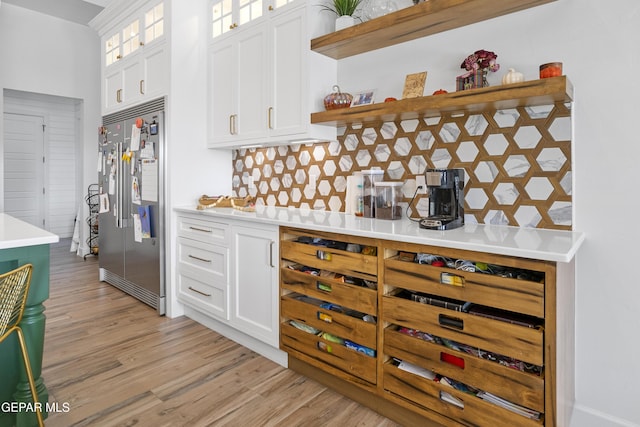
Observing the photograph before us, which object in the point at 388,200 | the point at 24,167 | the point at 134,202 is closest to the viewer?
the point at 388,200

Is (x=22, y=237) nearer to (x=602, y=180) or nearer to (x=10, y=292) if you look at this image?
(x=10, y=292)

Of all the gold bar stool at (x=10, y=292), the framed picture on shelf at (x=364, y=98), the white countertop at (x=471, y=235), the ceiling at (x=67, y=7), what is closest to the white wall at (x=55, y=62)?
the ceiling at (x=67, y=7)

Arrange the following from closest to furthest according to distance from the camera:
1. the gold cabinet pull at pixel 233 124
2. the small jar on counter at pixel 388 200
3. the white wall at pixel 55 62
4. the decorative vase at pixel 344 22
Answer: the small jar on counter at pixel 388 200
the decorative vase at pixel 344 22
the gold cabinet pull at pixel 233 124
the white wall at pixel 55 62

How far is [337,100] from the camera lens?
2451 millimetres

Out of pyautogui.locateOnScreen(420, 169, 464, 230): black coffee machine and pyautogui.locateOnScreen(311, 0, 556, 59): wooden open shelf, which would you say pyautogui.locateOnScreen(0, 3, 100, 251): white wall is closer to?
pyautogui.locateOnScreen(311, 0, 556, 59): wooden open shelf

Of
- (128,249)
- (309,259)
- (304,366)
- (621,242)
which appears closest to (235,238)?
(309,259)

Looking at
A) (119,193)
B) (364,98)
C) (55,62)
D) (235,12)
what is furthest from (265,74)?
(55,62)

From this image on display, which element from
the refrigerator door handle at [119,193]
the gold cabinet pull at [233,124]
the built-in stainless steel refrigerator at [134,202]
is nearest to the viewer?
the gold cabinet pull at [233,124]

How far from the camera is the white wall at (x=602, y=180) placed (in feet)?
5.52

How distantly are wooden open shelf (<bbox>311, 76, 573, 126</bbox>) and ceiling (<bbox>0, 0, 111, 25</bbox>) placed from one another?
449 centimetres

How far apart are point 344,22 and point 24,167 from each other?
21.1ft

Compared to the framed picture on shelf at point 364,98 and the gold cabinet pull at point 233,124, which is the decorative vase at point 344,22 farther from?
the gold cabinet pull at point 233,124

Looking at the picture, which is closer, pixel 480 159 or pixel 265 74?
pixel 480 159

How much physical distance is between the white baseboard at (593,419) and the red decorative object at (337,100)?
208 centimetres
